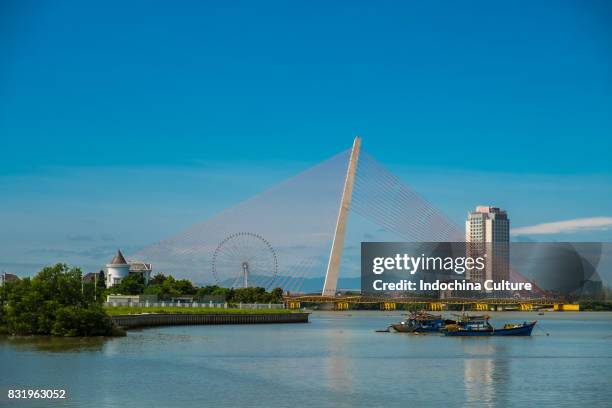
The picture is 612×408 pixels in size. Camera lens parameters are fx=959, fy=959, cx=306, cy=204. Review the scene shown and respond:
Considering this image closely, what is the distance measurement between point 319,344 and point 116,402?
3550cm

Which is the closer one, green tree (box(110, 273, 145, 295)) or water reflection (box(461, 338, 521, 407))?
water reflection (box(461, 338, 521, 407))

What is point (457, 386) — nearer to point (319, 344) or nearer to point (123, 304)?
point (319, 344)

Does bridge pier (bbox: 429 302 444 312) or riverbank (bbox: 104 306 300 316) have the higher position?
riverbank (bbox: 104 306 300 316)

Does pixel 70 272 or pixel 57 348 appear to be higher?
pixel 70 272

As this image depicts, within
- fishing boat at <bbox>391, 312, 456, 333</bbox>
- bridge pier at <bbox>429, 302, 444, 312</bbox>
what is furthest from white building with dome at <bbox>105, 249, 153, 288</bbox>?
fishing boat at <bbox>391, 312, 456, 333</bbox>

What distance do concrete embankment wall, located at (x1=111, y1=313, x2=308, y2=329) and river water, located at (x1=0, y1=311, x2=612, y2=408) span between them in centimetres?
862

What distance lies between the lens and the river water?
1516 inches

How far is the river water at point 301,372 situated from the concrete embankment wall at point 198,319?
28.3 feet

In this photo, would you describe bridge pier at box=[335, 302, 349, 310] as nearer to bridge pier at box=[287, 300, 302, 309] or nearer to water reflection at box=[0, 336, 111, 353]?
bridge pier at box=[287, 300, 302, 309]

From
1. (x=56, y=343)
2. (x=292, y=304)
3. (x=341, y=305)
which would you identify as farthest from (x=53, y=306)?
(x=341, y=305)

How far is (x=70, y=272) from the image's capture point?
65.3m

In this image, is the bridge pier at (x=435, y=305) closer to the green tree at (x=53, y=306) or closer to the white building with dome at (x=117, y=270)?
the white building with dome at (x=117, y=270)

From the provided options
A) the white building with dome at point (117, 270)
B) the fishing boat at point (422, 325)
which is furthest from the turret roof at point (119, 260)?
the fishing boat at point (422, 325)

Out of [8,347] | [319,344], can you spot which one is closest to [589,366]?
[319,344]
